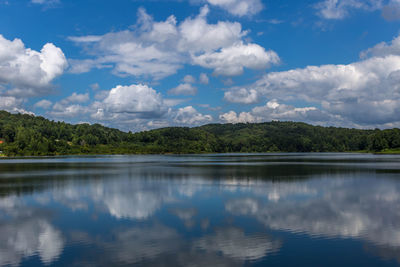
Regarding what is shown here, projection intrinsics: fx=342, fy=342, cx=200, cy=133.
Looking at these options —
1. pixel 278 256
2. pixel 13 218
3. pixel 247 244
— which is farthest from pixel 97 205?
pixel 278 256

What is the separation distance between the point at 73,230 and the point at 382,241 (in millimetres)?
19876

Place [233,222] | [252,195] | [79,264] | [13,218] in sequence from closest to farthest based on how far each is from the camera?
1. [79,264]
2. [233,222]
3. [13,218]
4. [252,195]

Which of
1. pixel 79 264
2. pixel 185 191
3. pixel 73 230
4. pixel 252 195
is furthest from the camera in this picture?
pixel 185 191

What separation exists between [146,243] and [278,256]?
759 cm

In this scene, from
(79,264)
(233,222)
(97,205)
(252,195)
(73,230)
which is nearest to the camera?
(79,264)

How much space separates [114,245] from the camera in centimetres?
1984

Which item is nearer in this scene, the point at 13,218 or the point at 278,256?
the point at 278,256

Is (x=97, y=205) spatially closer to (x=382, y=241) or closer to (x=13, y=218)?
(x=13, y=218)

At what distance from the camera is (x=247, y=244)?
1981 centimetres

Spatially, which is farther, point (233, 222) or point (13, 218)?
point (13, 218)

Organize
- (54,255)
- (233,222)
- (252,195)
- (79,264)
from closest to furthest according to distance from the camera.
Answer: (79,264) → (54,255) → (233,222) → (252,195)

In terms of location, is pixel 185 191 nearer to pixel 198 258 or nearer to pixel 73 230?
pixel 73 230

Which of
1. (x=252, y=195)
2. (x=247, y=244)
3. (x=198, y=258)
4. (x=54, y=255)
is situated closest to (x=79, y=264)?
(x=54, y=255)

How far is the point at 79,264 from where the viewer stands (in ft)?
55.1
